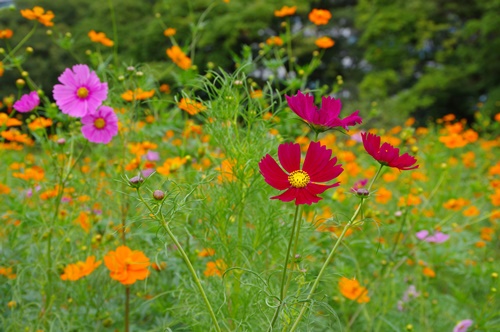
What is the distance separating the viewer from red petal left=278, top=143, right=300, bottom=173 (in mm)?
593

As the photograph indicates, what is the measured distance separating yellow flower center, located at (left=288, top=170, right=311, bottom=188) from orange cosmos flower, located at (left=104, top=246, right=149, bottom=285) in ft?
1.53

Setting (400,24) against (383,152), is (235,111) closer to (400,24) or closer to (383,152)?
(383,152)

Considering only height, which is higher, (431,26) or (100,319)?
(100,319)

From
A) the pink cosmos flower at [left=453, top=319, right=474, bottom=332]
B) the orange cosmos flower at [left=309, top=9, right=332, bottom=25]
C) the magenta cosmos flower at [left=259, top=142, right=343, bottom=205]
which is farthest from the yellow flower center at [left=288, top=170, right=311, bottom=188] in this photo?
the orange cosmos flower at [left=309, top=9, right=332, bottom=25]

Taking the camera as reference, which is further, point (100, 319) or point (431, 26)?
point (431, 26)

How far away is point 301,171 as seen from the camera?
582 millimetres

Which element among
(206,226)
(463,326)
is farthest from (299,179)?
(463,326)

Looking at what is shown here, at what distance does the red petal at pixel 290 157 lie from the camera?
0.59 meters

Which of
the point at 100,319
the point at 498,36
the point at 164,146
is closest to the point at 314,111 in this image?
the point at 100,319

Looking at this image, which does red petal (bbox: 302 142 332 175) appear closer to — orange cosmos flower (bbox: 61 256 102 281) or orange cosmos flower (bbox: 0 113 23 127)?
orange cosmos flower (bbox: 61 256 102 281)

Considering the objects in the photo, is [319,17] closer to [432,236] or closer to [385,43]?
[432,236]

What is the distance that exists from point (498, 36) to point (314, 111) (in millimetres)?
9753

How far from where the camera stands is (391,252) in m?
1.31

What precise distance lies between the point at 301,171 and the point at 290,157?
3 cm
